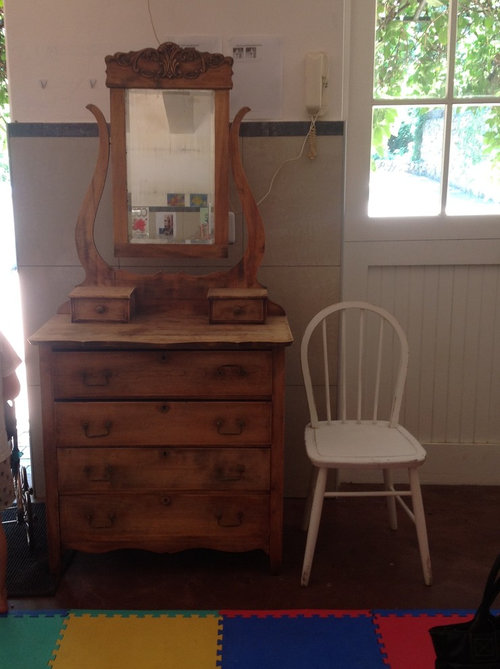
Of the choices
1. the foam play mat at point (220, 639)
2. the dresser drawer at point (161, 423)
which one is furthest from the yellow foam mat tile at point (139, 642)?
Answer: the dresser drawer at point (161, 423)

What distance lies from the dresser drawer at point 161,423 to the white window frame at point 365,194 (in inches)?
37.0

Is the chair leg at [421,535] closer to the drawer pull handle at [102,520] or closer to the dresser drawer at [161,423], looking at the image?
the dresser drawer at [161,423]

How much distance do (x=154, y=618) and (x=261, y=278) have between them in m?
1.26

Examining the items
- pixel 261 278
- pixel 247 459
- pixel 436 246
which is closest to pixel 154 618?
pixel 247 459

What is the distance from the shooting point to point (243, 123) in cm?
251

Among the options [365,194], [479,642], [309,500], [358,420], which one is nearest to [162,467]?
[309,500]

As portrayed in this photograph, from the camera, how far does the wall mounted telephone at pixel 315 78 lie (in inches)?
96.3

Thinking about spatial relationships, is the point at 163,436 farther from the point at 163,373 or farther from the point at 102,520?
the point at 102,520

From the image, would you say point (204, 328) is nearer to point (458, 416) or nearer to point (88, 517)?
point (88, 517)

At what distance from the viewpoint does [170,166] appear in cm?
235

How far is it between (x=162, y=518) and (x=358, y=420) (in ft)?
2.50

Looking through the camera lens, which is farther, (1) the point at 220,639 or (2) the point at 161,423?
(2) the point at 161,423

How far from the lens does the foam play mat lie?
1831 mm

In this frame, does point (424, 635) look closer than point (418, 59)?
Yes
